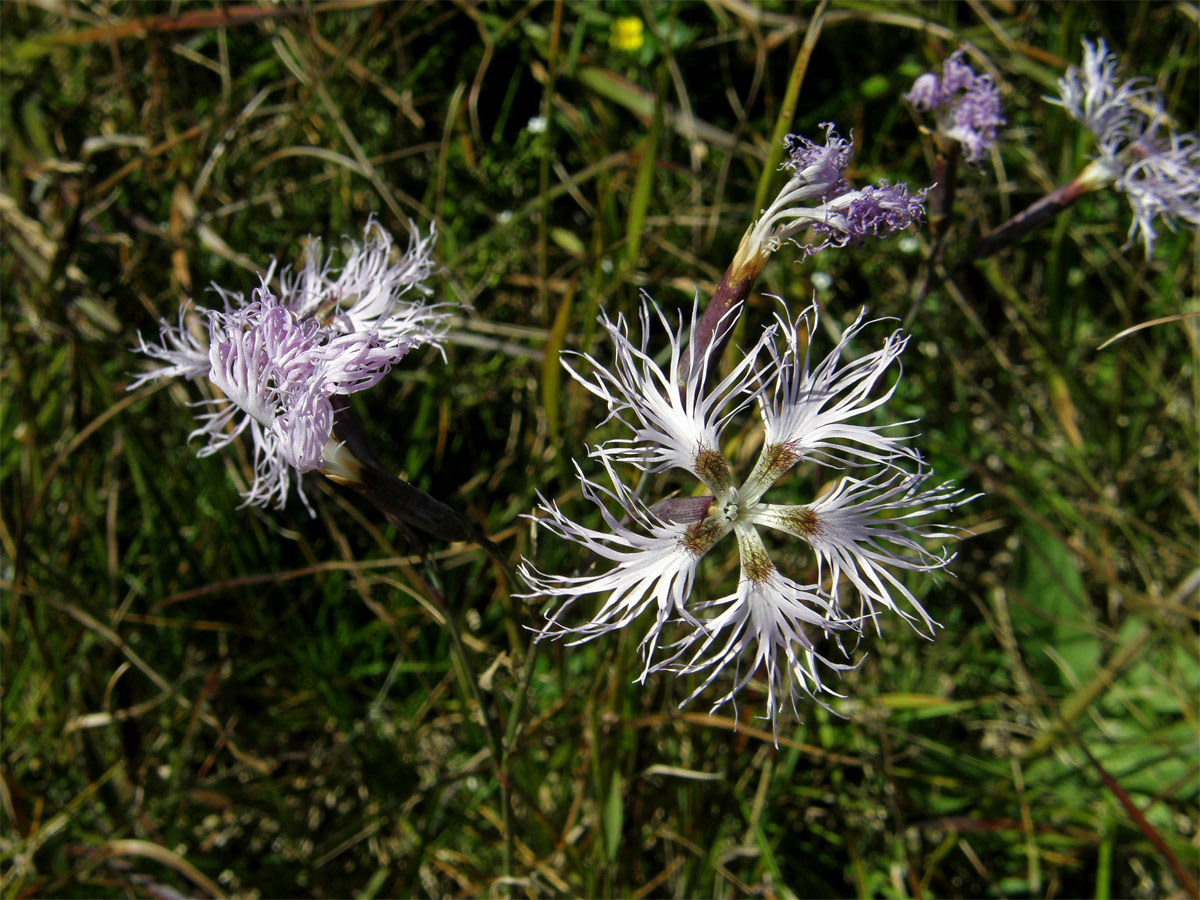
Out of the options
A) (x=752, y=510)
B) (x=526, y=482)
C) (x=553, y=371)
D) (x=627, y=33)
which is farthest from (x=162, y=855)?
(x=627, y=33)

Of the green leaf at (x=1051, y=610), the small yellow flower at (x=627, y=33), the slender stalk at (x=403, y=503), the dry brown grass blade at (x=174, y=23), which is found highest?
the small yellow flower at (x=627, y=33)

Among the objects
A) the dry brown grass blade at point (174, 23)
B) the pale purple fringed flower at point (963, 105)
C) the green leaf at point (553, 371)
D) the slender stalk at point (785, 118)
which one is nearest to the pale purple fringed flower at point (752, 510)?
the slender stalk at point (785, 118)

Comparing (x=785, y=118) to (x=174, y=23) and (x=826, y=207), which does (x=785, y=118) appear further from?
(x=174, y=23)

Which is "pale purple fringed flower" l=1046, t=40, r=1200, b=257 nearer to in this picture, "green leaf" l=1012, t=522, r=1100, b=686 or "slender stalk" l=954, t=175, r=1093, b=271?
"slender stalk" l=954, t=175, r=1093, b=271

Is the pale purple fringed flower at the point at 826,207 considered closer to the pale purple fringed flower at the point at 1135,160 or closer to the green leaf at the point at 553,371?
the green leaf at the point at 553,371

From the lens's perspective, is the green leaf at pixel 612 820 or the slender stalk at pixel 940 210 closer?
the slender stalk at pixel 940 210

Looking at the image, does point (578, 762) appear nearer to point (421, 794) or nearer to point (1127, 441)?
point (421, 794)
